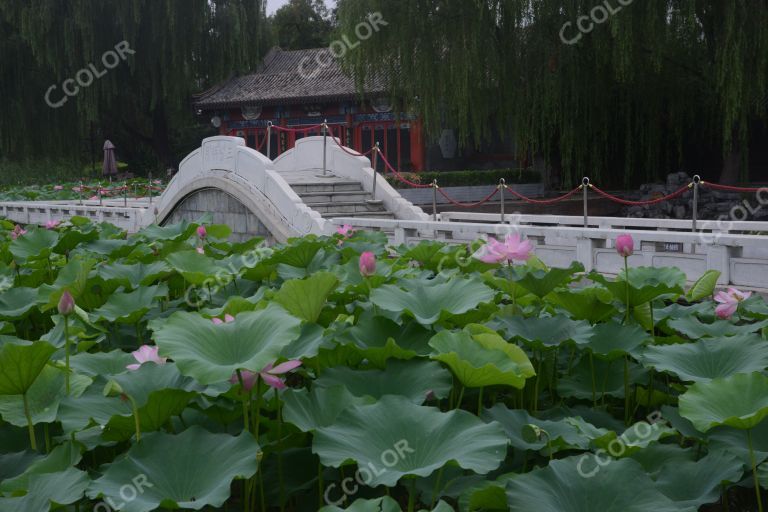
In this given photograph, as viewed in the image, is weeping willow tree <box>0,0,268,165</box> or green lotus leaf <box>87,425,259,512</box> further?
weeping willow tree <box>0,0,268,165</box>

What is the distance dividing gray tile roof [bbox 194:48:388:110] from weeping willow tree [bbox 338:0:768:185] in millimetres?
7092

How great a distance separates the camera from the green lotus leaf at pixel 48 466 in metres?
1.59

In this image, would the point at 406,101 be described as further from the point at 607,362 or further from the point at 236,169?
the point at 607,362

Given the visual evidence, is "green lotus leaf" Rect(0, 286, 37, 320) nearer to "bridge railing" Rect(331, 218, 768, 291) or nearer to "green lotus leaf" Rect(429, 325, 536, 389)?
"green lotus leaf" Rect(429, 325, 536, 389)

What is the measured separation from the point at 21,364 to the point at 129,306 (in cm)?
94

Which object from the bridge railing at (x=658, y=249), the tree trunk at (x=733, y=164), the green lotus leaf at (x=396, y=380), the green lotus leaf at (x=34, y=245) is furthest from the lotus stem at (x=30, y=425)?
the tree trunk at (x=733, y=164)

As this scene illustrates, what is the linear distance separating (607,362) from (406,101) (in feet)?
42.2

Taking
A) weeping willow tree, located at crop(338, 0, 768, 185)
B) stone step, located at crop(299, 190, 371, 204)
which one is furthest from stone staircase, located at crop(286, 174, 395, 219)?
weeping willow tree, located at crop(338, 0, 768, 185)

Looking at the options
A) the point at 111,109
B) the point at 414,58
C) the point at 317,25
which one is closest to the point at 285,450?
the point at 414,58

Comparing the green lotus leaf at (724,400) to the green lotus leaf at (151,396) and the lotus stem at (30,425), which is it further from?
the lotus stem at (30,425)

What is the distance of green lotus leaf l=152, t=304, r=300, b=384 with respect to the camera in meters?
1.63

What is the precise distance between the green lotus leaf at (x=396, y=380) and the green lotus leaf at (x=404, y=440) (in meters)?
0.20

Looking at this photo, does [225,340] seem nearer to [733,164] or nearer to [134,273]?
[134,273]

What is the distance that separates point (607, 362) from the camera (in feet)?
7.53
